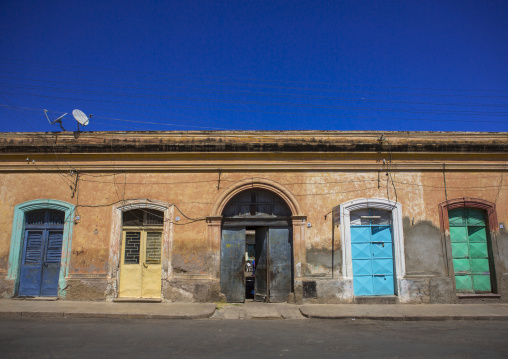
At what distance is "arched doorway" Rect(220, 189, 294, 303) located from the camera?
10.5m

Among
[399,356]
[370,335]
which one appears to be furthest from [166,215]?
[399,356]

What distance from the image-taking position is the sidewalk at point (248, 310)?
28.3 ft

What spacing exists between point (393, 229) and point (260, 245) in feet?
13.1

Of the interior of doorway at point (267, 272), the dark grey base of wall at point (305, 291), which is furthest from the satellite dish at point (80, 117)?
the interior of doorway at point (267, 272)

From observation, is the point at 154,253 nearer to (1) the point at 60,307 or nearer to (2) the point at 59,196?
(1) the point at 60,307

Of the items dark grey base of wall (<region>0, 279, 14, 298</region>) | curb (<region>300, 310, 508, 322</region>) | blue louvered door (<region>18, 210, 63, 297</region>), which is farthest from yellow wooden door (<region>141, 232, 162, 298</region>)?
curb (<region>300, 310, 508, 322</region>)

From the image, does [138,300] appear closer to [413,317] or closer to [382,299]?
[382,299]

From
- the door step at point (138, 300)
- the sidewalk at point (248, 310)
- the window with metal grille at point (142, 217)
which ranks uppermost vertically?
the window with metal grille at point (142, 217)

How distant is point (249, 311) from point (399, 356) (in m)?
4.55

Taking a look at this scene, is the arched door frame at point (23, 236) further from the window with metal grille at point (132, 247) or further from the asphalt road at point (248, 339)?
the asphalt road at point (248, 339)

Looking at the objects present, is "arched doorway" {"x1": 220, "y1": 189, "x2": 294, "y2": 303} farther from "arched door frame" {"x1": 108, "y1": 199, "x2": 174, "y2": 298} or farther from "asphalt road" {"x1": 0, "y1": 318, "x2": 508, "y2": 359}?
"asphalt road" {"x1": 0, "y1": 318, "x2": 508, "y2": 359}

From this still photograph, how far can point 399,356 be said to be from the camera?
5.46 meters

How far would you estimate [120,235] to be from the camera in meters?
10.6

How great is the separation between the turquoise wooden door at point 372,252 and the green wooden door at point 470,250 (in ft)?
6.62
